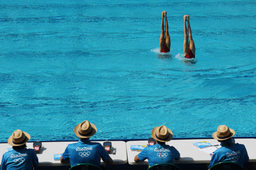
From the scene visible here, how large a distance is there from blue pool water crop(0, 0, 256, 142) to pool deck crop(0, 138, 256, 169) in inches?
72.9

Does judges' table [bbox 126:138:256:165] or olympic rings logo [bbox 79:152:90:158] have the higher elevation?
olympic rings logo [bbox 79:152:90:158]

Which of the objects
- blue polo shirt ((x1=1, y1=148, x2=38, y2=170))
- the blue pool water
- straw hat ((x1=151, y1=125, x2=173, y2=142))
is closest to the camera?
blue polo shirt ((x1=1, y1=148, x2=38, y2=170))

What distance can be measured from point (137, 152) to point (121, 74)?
189 inches

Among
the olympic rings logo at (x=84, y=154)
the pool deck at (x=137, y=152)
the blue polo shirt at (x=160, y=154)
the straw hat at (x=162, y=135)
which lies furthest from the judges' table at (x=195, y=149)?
the olympic rings logo at (x=84, y=154)

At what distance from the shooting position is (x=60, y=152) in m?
4.66

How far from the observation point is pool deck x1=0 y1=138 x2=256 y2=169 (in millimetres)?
4484

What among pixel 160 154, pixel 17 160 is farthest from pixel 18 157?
pixel 160 154

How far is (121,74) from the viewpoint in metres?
9.35

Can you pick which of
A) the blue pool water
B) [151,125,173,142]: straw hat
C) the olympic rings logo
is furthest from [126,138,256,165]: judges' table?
the blue pool water

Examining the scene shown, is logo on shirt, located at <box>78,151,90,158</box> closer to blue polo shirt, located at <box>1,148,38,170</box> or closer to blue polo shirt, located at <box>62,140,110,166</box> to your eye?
blue polo shirt, located at <box>62,140,110,166</box>

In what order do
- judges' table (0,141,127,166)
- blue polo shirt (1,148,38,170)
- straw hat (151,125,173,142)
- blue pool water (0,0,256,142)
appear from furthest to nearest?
blue pool water (0,0,256,142)
judges' table (0,141,127,166)
straw hat (151,125,173,142)
blue polo shirt (1,148,38,170)

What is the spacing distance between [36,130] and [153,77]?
3204 millimetres

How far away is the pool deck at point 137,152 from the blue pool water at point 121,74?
1852mm

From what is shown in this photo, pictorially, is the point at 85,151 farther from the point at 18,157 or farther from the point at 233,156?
the point at 233,156
